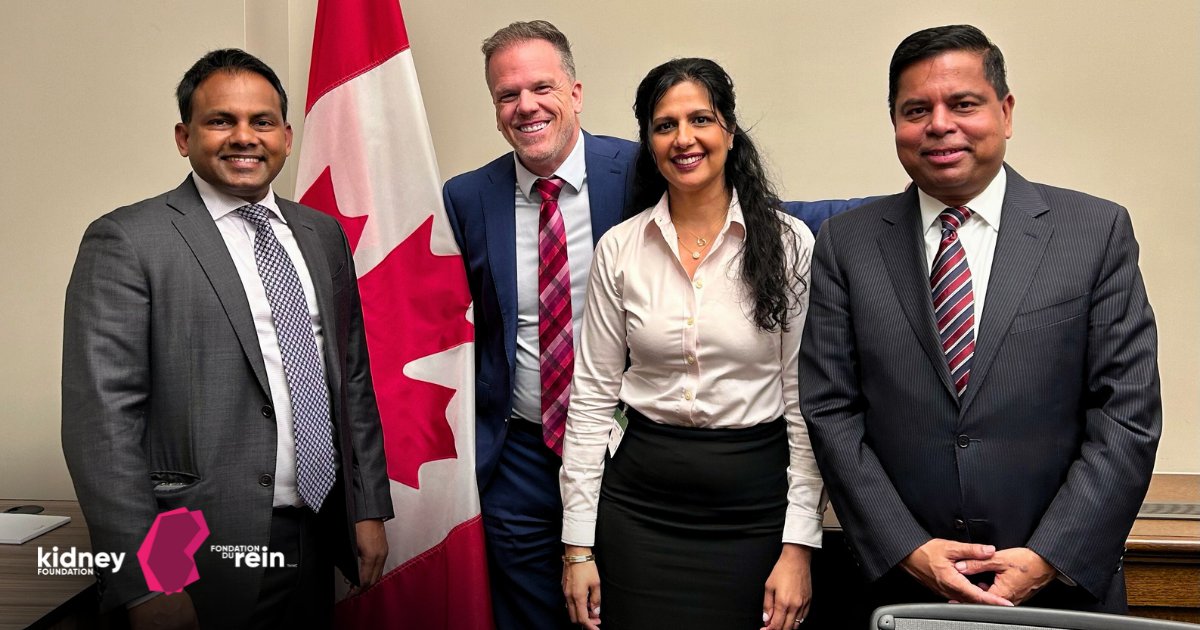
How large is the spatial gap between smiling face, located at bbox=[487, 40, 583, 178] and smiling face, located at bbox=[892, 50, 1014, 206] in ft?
2.85

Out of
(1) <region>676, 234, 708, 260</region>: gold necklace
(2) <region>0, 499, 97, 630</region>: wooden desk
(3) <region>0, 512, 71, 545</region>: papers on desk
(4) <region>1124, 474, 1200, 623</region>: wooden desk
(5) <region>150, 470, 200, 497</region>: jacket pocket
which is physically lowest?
(4) <region>1124, 474, 1200, 623</region>: wooden desk

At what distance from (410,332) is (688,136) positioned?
1.04 metres

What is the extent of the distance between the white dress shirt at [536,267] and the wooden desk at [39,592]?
1.02m

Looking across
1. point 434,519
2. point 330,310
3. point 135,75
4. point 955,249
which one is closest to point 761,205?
point 955,249

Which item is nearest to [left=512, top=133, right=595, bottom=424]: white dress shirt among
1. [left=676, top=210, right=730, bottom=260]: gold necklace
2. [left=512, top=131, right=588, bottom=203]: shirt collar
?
[left=512, top=131, right=588, bottom=203]: shirt collar

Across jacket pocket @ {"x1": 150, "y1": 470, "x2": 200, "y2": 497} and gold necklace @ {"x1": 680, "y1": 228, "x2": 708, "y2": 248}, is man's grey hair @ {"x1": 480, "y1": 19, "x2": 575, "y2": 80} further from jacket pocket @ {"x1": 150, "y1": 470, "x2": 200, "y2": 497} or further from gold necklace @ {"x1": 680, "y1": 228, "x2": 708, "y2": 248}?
jacket pocket @ {"x1": 150, "y1": 470, "x2": 200, "y2": 497}

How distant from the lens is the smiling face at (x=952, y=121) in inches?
64.5

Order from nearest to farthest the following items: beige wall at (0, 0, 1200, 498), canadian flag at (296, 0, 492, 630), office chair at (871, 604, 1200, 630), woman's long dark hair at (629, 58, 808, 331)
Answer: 1. office chair at (871, 604, 1200, 630)
2. woman's long dark hair at (629, 58, 808, 331)
3. canadian flag at (296, 0, 492, 630)
4. beige wall at (0, 0, 1200, 498)

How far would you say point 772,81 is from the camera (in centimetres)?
291

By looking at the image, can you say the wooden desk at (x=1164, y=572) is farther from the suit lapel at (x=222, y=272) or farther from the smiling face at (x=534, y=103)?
the suit lapel at (x=222, y=272)

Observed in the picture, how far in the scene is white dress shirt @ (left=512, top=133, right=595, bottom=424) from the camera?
2.27 m

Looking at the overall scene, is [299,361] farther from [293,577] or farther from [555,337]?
[555,337]

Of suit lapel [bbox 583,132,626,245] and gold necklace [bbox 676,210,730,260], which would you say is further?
suit lapel [bbox 583,132,626,245]

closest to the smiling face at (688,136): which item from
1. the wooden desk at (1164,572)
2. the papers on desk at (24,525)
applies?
the wooden desk at (1164,572)
